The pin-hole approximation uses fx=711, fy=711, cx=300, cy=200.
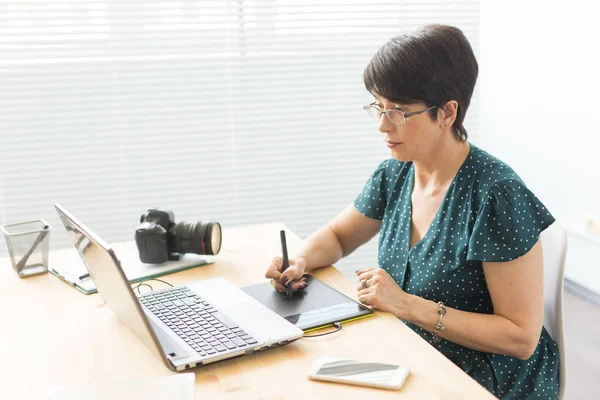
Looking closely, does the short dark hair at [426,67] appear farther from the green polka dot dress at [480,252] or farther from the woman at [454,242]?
the green polka dot dress at [480,252]

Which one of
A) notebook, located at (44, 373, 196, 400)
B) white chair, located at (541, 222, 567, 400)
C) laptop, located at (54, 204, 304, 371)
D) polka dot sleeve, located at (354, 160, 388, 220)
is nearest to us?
notebook, located at (44, 373, 196, 400)

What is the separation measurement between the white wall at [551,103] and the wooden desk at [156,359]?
2.09 meters

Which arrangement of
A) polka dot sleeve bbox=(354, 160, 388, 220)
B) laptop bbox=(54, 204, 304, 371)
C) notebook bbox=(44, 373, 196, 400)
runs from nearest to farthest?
notebook bbox=(44, 373, 196, 400), laptop bbox=(54, 204, 304, 371), polka dot sleeve bbox=(354, 160, 388, 220)

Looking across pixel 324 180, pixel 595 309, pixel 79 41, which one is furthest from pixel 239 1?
pixel 595 309

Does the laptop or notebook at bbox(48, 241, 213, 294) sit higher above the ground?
the laptop

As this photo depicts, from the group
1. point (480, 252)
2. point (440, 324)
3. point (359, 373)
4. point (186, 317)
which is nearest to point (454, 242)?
point (480, 252)

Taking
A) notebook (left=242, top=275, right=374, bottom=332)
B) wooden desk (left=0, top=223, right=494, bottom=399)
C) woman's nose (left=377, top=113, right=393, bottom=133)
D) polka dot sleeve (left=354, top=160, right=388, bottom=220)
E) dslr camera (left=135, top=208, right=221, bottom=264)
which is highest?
woman's nose (left=377, top=113, right=393, bottom=133)

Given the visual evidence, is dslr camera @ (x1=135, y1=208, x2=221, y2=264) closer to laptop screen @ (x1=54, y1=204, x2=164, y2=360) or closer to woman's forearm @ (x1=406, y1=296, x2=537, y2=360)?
laptop screen @ (x1=54, y1=204, x2=164, y2=360)

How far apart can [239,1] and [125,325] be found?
2.26 meters

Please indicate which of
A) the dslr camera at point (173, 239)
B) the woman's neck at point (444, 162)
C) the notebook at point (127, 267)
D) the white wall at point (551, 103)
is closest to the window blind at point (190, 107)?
the white wall at point (551, 103)

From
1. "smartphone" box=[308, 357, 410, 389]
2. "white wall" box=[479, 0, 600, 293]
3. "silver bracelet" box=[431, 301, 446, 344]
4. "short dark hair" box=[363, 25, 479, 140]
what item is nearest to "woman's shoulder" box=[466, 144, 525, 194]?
"short dark hair" box=[363, 25, 479, 140]

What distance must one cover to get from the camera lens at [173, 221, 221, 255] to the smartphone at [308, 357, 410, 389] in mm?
646

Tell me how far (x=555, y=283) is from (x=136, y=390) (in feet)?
3.02

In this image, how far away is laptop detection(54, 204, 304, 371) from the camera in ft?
4.01
